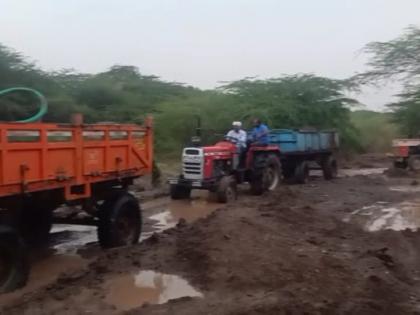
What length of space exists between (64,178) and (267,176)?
10.2 meters

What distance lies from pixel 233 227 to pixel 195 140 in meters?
6.45

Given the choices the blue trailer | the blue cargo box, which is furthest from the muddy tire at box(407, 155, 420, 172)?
the blue cargo box

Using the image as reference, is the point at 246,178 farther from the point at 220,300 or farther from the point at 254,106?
the point at 254,106

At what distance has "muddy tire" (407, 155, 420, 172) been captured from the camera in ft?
87.5

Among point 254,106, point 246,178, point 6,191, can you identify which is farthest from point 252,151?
point 254,106

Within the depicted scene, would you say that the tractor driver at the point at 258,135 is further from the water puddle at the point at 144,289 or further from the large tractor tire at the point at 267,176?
the water puddle at the point at 144,289

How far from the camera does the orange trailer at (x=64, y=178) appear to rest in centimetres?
729

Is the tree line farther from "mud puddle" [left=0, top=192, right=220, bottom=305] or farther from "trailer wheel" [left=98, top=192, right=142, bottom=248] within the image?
"trailer wheel" [left=98, top=192, right=142, bottom=248]

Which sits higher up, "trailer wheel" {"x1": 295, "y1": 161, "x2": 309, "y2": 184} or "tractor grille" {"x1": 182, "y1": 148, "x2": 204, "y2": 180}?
"tractor grille" {"x1": 182, "y1": 148, "x2": 204, "y2": 180}

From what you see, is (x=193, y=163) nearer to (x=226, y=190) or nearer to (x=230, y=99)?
(x=226, y=190)

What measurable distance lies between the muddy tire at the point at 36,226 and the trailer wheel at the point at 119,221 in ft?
2.56

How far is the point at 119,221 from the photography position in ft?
32.4

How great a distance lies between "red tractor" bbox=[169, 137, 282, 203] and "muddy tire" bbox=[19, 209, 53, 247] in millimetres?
5813

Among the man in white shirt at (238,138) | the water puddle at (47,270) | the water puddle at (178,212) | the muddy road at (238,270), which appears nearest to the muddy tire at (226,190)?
the water puddle at (178,212)
